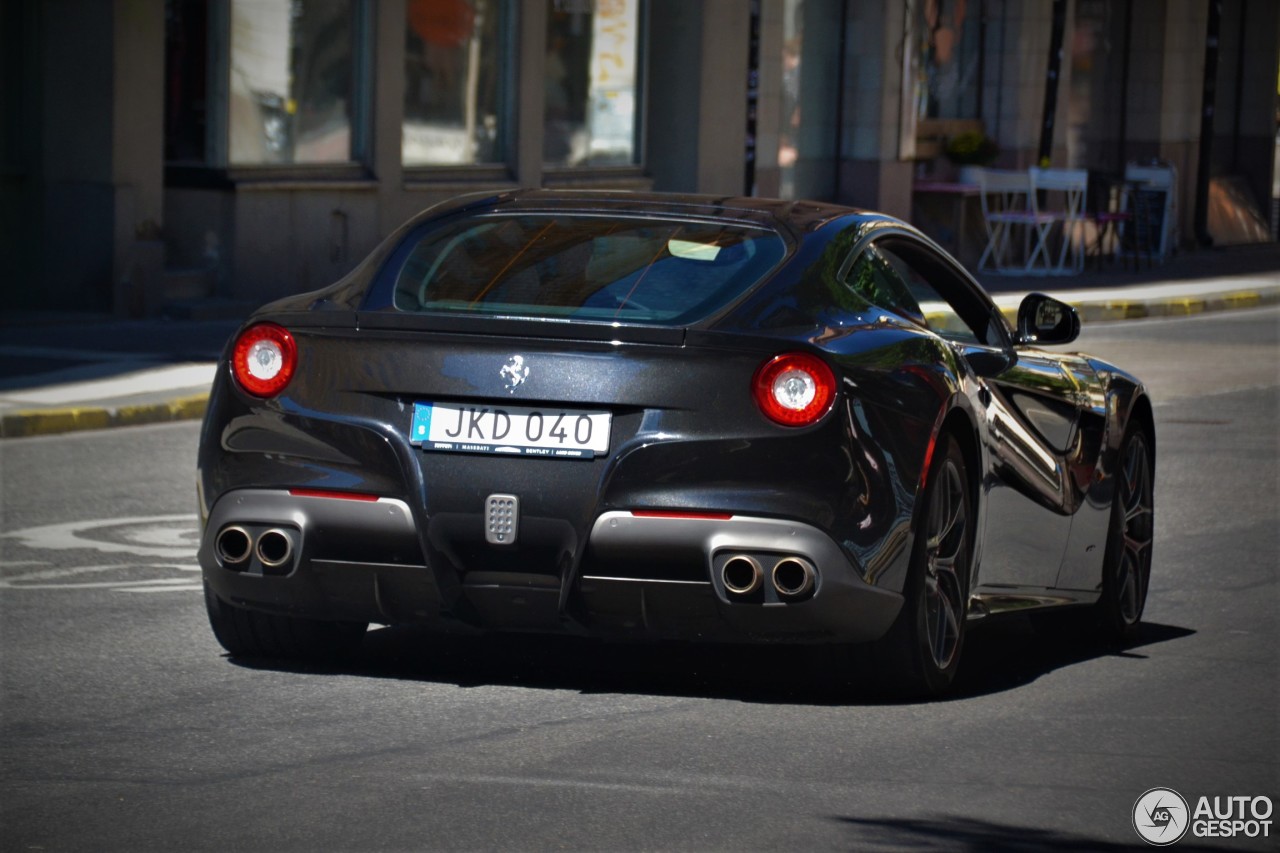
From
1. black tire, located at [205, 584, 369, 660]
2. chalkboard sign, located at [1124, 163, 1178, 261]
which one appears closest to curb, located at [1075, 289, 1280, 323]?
chalkboard sign, located at [1124, 163, 1178, 261]

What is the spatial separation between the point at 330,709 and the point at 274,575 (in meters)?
0.38

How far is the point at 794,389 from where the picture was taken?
5.96 metres

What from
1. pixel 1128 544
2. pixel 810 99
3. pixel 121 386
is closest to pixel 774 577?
pixel 1128 544

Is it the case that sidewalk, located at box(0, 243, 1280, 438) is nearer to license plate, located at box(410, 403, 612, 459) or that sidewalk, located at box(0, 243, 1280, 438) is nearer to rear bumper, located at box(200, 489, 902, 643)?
rear bumper, located at box(200, 489, 902, 643)

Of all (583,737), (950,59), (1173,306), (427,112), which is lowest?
(1173,306)

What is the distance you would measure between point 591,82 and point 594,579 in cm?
1907

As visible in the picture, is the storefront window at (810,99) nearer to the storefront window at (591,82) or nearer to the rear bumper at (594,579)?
the storefront window at (591,82)

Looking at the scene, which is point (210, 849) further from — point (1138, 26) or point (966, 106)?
point (1138, 26)

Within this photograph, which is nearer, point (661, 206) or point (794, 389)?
point (794, 389)

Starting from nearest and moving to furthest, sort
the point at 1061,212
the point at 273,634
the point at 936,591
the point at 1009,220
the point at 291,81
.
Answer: the point at 936,591 < the point at 273,634 < the point at 291,81 < the point at 1009,220 < the point at 1061,212

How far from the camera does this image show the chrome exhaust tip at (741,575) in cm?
591

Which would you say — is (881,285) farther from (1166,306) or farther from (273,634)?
(1166,306)

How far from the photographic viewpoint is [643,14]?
25203 millimetres

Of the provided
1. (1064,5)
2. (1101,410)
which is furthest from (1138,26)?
(1101,410)
